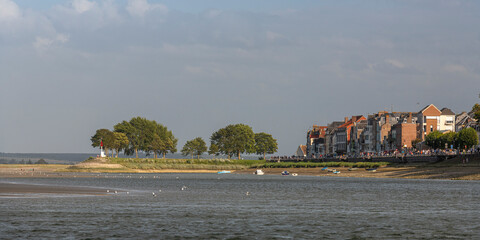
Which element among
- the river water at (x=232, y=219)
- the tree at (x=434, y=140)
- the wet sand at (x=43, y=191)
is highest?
the tree at (x=434, y=140)

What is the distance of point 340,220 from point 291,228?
6.23m

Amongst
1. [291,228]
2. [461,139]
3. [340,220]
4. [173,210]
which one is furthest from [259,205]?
[461,139]

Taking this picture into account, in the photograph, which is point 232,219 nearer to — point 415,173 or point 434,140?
Answer: point 415,173

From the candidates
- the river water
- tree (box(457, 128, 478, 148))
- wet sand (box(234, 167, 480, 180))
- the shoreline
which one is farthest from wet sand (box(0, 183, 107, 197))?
tree (box(457, 128, 478, 148))

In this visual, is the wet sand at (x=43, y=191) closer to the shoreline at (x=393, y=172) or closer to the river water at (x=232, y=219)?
the river water at (x=232, y=219)

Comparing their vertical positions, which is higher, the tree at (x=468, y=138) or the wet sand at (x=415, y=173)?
the tree at (x=468, y=138)

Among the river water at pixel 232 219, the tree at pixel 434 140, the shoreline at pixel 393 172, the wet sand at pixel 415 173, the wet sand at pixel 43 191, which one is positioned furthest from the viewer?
the tree at pixel 434 140

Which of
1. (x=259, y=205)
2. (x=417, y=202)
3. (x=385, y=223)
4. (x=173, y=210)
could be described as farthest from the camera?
(x=417, y=202)

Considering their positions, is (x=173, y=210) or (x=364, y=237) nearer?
(x=364, y=237)

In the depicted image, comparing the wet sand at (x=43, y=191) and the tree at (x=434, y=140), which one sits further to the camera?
the tree at (x=434, y=140)

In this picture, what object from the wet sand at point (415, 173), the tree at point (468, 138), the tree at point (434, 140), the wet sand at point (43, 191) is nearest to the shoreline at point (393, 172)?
the wet sand at point (415, 173)

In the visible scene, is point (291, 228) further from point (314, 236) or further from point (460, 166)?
point (460, 166)

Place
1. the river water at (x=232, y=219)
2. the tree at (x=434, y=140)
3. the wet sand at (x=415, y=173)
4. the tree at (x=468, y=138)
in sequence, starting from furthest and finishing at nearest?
the tree at (x=434, y=140) → the tree at (x=468, y=138) → the wet sand at (x=415, y=173) → the river water at (x=232, y=219)

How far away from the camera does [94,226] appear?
3931 cm
